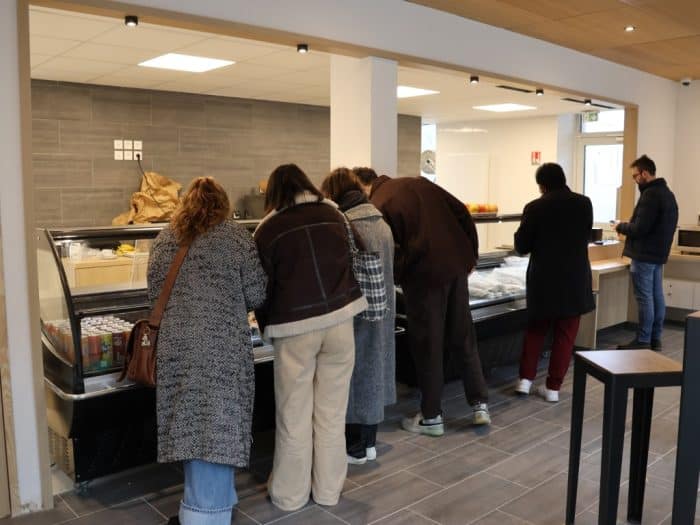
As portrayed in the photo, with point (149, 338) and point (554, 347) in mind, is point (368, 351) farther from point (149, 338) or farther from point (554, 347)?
point (554, 347)

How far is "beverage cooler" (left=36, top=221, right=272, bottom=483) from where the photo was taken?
113 inches

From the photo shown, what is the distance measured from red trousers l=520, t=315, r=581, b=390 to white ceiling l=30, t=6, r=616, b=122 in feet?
6.04

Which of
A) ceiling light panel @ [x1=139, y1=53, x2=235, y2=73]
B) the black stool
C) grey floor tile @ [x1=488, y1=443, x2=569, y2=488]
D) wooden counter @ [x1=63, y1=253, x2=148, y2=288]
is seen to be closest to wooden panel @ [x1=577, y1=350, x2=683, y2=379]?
the black stool

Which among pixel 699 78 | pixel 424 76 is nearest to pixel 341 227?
pixel 424 76

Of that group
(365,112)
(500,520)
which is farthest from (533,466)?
(365,112)

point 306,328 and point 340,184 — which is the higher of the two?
point 340,184

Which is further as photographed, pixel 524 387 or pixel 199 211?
pixel 524 387

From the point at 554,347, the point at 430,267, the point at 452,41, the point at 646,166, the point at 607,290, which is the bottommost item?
the point at 554,347

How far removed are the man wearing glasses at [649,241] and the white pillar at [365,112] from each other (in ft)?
7.79

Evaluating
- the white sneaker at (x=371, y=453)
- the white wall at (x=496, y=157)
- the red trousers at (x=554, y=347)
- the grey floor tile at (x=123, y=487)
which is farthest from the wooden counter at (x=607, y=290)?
the white wall at (x=496, y=157)

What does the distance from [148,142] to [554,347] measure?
15.2 feet

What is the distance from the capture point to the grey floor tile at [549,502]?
2869 mm

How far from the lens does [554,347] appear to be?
434 centimetres

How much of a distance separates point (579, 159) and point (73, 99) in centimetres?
697
